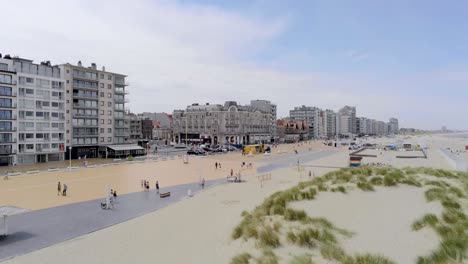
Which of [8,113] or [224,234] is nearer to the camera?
[224,234]

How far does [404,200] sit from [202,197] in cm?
1735

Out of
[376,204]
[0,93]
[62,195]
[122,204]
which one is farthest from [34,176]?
[376,204]

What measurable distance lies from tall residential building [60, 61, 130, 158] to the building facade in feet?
172

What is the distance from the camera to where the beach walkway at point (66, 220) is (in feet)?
57.1

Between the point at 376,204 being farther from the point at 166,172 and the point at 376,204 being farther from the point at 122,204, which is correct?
the point at 166,172

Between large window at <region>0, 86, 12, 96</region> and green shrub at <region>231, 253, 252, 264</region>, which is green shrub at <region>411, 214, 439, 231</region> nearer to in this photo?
green shrub at <region>231, 253, 252, 264</region>

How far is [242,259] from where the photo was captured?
10680mm

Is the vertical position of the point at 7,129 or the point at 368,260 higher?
the point at 7,129

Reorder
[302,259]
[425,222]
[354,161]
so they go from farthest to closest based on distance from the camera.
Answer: [354,161]
[425,222]
[302,259]

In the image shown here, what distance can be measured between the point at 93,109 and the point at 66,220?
170 ft

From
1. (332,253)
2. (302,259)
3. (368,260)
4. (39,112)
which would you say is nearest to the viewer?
(368,260)

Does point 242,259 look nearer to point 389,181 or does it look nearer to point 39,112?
point 389,181

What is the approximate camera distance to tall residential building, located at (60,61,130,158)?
65.6 metres

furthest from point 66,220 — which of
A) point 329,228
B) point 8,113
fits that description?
point 8,113
